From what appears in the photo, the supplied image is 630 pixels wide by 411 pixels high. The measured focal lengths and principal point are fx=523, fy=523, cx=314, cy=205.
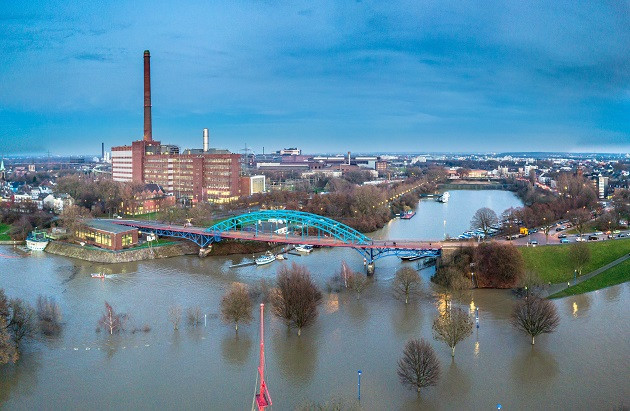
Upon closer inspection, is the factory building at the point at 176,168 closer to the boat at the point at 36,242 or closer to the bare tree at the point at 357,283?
the boat at the point at 36,242

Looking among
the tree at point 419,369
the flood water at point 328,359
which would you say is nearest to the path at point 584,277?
the flood water at point 328,359

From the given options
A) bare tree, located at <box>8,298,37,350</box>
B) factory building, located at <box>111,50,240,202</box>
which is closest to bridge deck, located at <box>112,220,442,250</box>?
bare tree, located at <box>8,298,37,350</box>

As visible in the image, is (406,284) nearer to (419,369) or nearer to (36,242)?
(419,369)

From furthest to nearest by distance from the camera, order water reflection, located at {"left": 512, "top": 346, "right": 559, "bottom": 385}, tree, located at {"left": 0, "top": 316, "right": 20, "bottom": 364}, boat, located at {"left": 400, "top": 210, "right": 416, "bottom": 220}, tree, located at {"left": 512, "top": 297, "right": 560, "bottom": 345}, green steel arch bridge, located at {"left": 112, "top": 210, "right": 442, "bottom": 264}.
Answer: boat, located at {"left": 400, "top": 210, "right": 416, "bottom": 220}, green steel arch bridge, located at {"left": 112, "top": 210, "right": 442, "bottom": 264}, tree, located at {"left": 512, "top": 297, "right": 560, "bottom": 345}, water reflection, located at {"left": 512, "top": 346, "right": 559, "bottom": 385}, tree, located at {"left": 0, "top": 316, "right": 20, "bottom": 364}

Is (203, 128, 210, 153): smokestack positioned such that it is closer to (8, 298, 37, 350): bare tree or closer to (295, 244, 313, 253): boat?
(295, 244, 313, 253): boat

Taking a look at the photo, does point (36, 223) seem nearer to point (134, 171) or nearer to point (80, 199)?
point (80, 199)
